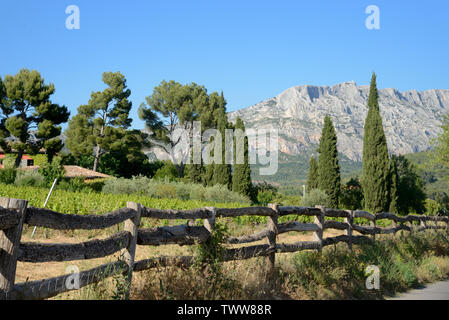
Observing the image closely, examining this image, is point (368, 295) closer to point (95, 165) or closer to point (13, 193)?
point (13, 193)

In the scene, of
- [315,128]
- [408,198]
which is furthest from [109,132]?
[315,128]

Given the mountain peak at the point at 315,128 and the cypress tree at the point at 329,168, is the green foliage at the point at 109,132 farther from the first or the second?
the mountain peak at the point at 315,128

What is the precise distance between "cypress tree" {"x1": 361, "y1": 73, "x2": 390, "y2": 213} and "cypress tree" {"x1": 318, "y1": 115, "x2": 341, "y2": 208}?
2.12 m

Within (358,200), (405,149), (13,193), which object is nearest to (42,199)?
(13,193)

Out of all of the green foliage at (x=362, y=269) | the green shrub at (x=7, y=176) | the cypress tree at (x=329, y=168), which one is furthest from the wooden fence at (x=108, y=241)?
the cypress tree at (x=329, y=168)

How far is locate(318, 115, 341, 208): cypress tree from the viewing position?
→ 32312 mm

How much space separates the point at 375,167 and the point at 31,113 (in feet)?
120

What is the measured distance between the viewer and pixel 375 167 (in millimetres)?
32094

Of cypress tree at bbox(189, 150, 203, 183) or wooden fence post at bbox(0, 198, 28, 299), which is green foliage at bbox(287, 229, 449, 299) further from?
cypress tree at bbox(189, 150, 203, 183)

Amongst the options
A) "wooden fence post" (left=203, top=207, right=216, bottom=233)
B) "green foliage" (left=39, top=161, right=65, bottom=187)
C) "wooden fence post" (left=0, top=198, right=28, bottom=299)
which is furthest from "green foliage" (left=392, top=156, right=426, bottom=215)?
"wooden fence post" (left=0, top=198, right=28, bottom=299)

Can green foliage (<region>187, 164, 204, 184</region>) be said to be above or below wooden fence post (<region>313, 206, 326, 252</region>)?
above

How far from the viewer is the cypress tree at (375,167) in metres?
31.4

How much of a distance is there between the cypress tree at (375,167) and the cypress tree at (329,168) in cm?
212

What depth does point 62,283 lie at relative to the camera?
13.8 feet
